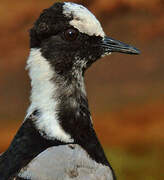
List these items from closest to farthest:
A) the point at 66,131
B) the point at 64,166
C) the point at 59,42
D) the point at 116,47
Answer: the point at 64,166, the point at 66,131, the point at 59,42, the point at 116,47

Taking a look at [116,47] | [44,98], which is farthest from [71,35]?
[44,98]

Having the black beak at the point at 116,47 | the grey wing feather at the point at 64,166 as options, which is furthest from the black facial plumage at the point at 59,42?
the grey wing feather at the point at 64,166

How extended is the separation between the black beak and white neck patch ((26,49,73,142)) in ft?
1.50

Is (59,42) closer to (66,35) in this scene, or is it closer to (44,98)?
(66,35)

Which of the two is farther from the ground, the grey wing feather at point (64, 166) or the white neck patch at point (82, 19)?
the white neck patch at point (82, 19)

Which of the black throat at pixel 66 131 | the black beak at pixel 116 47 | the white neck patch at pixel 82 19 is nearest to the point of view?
the black throat at pixel 66 131

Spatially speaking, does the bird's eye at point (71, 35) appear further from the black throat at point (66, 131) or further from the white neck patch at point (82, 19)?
the black throat at point (66, 131)

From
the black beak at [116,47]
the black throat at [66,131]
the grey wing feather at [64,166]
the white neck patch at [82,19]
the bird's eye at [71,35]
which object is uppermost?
the white neck patch at [82,19]

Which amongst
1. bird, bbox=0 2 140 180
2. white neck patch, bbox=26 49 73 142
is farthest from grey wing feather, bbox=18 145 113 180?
white neck patch, bbox=26 49 73 142

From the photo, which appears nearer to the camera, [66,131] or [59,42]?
[66,131]

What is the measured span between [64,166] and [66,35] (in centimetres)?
94

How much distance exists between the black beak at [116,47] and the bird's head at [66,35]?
103 millimetres

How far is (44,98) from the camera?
14.8 ft

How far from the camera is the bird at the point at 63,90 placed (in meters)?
4.34
